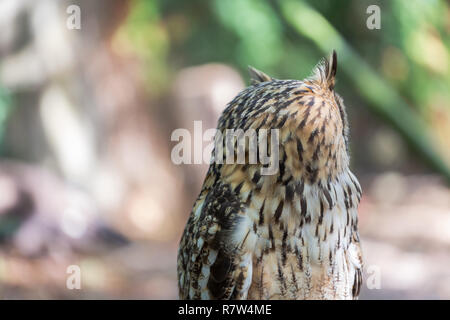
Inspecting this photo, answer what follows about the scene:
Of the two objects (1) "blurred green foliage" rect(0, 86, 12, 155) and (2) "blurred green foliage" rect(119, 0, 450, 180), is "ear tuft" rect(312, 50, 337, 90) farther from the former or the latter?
(1) "blurred green foliage" rect(0, 86, 12, 155)

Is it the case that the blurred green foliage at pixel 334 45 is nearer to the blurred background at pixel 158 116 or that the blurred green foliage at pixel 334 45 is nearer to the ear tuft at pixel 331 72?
the blurred background at pixel 158 116

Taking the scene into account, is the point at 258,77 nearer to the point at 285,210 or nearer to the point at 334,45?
the point at 285,210

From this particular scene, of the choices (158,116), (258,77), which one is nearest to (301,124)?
(258,77)

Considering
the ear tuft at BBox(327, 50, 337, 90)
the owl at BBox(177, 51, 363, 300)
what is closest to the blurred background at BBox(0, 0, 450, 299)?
the owl at BBox(177, 51, 363, 300)

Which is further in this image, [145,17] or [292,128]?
[145,17]

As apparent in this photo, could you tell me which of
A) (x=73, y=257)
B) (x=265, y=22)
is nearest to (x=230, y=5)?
(x=265, y=22)
